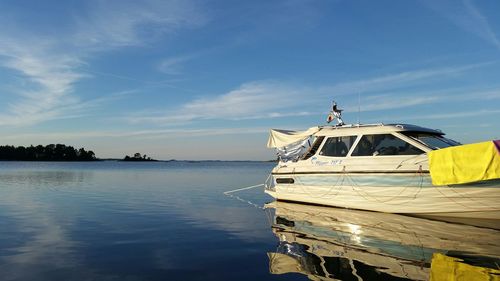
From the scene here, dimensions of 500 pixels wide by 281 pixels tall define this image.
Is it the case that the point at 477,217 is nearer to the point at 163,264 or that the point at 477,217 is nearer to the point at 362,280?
the point at 362,280

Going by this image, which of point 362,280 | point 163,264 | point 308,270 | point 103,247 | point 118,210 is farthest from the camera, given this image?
point 118,210

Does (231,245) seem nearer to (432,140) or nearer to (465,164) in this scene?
(465,164)

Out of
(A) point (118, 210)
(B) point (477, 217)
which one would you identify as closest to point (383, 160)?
(B) point (477, 217)

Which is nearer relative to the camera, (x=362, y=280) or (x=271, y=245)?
(x=362, y=280)

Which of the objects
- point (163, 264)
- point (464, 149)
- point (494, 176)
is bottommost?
point (163, 264)

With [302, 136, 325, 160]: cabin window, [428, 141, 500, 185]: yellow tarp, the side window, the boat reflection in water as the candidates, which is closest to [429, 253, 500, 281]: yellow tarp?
the boat reflection in water

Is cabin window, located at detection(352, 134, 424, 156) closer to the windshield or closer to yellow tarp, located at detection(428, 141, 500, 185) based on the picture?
the windshield

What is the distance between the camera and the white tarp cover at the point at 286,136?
18286mm

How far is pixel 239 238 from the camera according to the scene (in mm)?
11125

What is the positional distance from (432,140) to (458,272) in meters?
8.55

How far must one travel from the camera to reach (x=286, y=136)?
773 inches

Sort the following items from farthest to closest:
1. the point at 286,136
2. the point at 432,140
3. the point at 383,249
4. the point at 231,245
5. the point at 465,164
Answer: the point at 286,136 → the point at 432,140 → the point at 465,164 → the point at 231,245 → the point at 383,249

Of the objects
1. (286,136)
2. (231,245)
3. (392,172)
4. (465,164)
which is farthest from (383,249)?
(286,136)

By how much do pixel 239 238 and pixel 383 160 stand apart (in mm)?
6451
